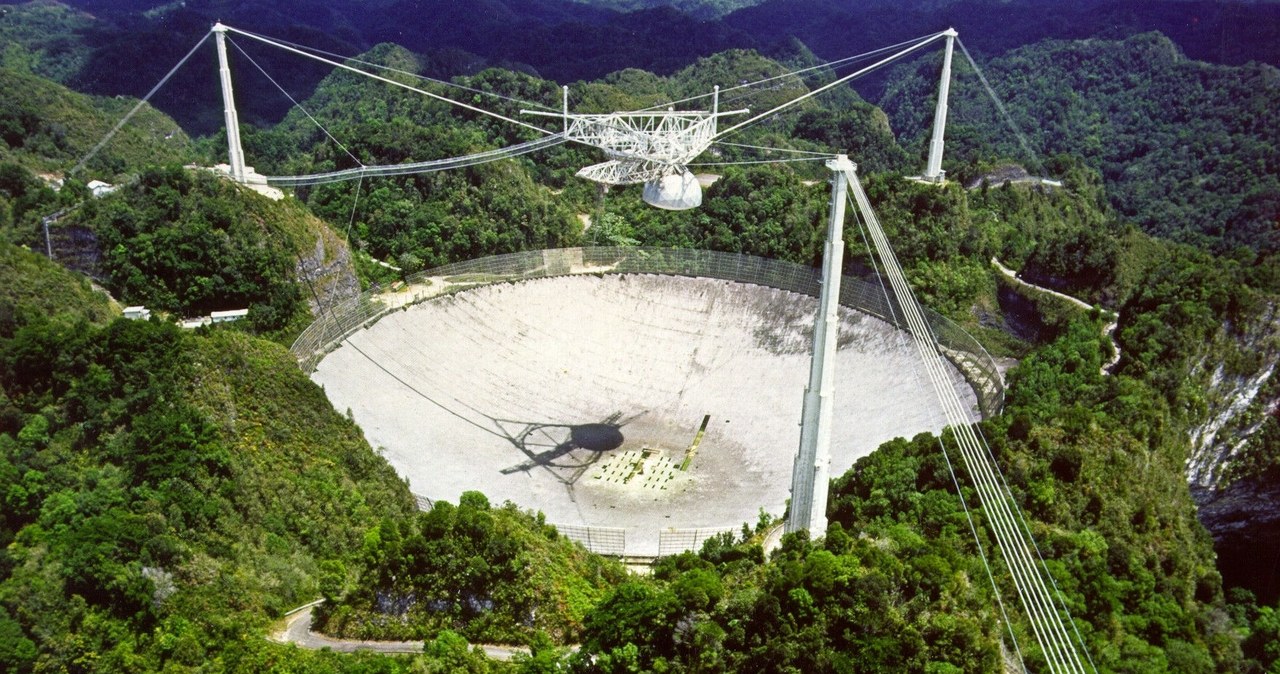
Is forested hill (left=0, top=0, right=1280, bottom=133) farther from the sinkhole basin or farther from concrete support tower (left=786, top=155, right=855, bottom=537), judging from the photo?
concrete support tower (left=786, top=155, right=855, bottom=537)

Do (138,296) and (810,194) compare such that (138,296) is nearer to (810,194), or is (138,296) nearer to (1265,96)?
(810,194)

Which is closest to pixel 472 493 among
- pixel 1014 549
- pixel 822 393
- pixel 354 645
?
pixel 354 645

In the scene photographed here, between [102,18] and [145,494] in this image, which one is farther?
[102,18]

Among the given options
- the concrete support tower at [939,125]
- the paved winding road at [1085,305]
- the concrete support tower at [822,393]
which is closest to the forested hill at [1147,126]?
the concrete support tower at [939,125]

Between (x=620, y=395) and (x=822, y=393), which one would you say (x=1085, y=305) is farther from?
(x=822, y=393)

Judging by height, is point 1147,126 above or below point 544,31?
below

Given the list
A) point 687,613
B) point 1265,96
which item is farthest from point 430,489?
point 1265,96
